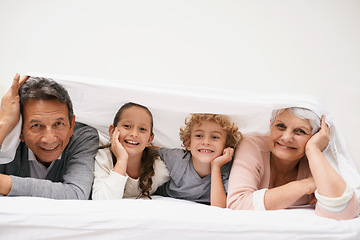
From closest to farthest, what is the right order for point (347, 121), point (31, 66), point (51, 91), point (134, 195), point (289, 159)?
point (51, 91) < point (289, 159) < point (134, 195) < point (347, 121) < point (31, 66)

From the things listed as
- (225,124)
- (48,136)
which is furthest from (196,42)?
(48,136)

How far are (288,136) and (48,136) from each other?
0.95 metres

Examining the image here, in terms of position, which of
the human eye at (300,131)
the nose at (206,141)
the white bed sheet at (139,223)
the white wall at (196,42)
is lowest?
the white bed sheet at (139,223)

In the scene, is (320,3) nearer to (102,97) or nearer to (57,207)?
→ (102,97)

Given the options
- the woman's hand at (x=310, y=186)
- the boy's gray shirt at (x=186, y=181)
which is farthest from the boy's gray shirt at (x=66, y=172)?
the woman's hand at (x=310, y=186)

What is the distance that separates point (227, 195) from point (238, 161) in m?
0.15

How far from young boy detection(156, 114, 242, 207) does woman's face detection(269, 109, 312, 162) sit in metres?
0.18

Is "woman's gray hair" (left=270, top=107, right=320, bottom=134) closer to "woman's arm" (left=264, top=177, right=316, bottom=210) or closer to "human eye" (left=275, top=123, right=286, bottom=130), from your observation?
"human eye" (left=275, top=123, right=286, bottom=130)

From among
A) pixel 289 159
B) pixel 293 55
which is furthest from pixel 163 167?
pixel 293 55

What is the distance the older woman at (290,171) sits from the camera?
47.5 inches

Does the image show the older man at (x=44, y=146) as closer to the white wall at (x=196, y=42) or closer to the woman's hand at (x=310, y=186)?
the woman's hand at (x=310, y=186)

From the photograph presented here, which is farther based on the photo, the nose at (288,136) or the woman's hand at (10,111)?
the nose at (288,136)

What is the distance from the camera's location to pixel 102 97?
60.4 inches

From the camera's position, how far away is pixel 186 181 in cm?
158
